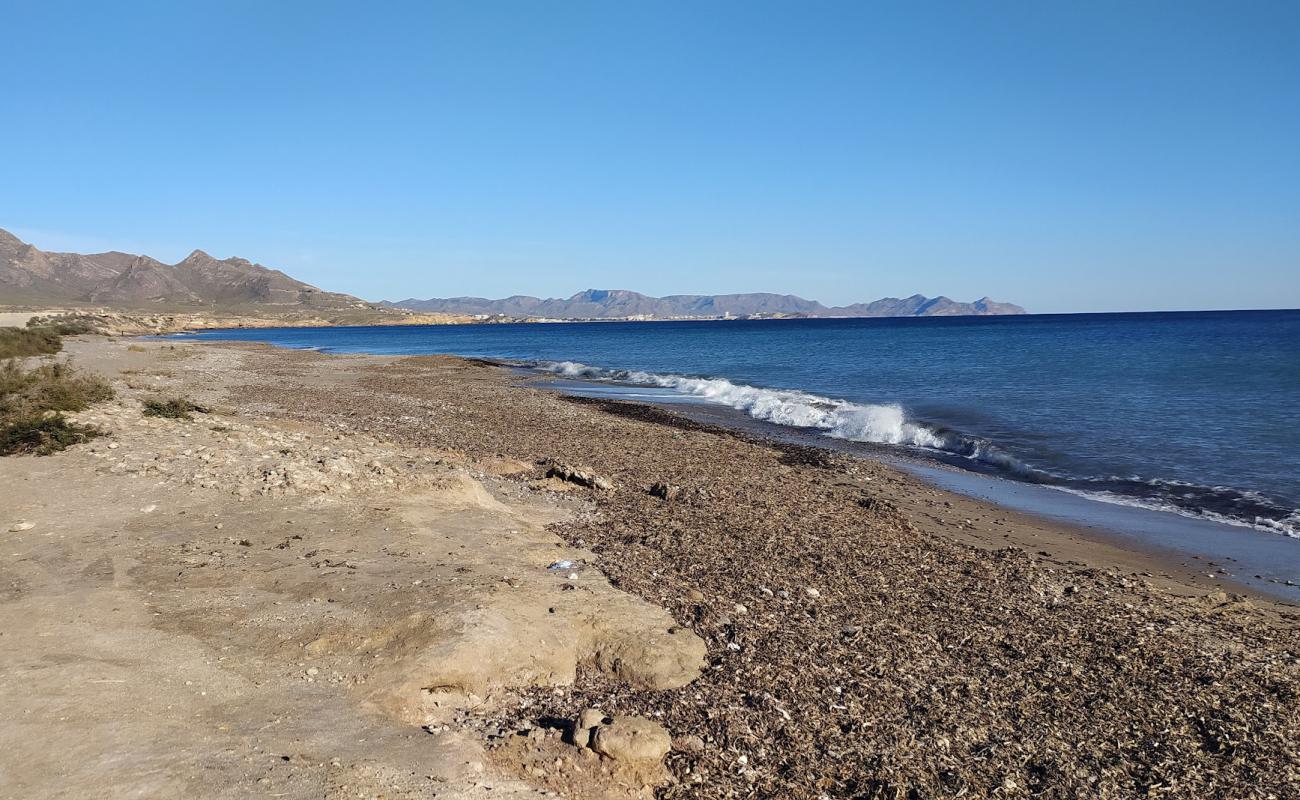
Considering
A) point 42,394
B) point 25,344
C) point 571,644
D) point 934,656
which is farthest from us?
point 25,344

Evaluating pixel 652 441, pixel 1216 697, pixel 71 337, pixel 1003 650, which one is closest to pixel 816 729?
pixel 1003 650

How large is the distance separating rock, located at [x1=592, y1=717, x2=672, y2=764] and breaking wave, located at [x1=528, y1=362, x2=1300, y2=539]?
12596 millimetres

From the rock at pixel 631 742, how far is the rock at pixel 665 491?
7455 millimetres

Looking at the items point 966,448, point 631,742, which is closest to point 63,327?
point 966,448

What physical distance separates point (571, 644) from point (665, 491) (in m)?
6.56

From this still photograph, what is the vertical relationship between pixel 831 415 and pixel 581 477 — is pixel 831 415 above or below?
below

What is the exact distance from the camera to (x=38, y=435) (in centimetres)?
1164

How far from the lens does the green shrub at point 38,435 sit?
1143 centimetres

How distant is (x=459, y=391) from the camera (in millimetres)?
31844

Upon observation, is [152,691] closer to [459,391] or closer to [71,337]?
[459,391]

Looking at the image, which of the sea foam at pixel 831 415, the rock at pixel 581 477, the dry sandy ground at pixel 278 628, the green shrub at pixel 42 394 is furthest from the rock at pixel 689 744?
the sea foam at pixel 831 415

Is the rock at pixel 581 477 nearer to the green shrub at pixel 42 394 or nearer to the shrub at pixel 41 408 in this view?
the shrub at pixel 41 408

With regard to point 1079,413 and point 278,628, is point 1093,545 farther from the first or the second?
point 1079,413

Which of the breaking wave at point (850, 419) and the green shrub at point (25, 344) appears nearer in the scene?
the breaking wave at point (850, 419)
